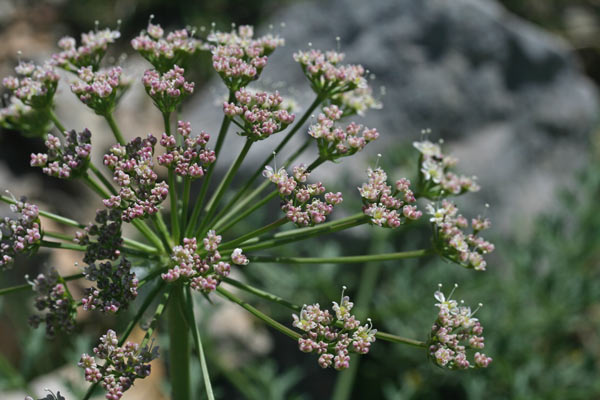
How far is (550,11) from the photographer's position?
12.6 m

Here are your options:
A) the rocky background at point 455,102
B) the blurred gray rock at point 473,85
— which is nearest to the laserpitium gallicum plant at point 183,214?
the rocky background at point 455,102

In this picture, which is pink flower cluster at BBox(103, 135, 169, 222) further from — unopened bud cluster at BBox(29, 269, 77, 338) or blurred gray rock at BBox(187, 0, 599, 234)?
blurred gray rock at BBox(187, 0, 599, 234)

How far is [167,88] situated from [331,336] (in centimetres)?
137

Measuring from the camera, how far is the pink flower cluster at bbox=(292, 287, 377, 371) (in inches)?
107

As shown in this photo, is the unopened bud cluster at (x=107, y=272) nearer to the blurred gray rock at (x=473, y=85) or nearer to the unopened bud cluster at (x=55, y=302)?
the unopened bud cluster at (x=55, y=302)

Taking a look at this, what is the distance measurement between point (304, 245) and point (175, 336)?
3.35 m

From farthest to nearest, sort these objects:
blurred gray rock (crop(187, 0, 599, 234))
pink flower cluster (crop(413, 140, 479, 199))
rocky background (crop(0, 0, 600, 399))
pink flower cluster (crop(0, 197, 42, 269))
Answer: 1. blurred gray rock (crop(187, 0, 599, 234))
2. rocky background (crop(0, 0, 600, 399))
3. pink flower cluster (crop(413, 140, 479, 199))
4. pink flower cluster (crop(0, 197, 42, 269))

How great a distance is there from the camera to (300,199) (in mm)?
2879

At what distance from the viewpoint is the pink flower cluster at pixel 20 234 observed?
2836 mm

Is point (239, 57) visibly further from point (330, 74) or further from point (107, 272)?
point (107, 272)

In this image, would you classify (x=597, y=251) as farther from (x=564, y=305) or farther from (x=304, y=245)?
(x=304, y=245)

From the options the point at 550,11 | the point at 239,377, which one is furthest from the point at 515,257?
the point at 550,11

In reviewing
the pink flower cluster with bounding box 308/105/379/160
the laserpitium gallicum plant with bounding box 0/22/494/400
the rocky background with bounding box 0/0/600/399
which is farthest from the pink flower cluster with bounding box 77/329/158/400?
the rocky background with bounding box 0/0/600/399

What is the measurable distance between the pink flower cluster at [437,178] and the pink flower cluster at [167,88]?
131 cm
